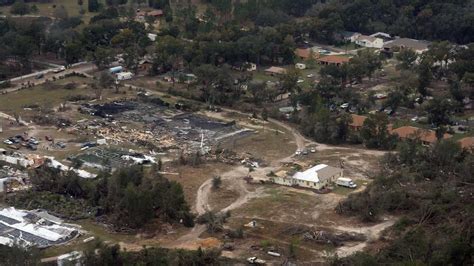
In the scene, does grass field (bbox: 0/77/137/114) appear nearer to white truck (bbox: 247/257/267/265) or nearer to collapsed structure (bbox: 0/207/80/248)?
collapsed structure (bbox: 0/207/80/248)

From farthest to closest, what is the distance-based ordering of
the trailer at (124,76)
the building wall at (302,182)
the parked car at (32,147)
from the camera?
the trailer at (124,76) < the parked car at (32,147) < the building wall at (302,182)

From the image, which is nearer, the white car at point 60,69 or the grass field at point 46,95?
the grass field at point 46,95

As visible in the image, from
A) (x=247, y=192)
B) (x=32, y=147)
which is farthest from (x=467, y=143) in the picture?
(x=32, y=147)

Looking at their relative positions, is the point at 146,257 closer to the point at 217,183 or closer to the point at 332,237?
the point at 332,237

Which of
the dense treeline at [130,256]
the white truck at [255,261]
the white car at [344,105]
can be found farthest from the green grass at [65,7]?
the white truck at [255,261]

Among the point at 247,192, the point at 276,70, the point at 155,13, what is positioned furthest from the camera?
the point at 155,13

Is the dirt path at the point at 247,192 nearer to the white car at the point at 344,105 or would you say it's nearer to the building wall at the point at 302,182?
the building wall at the point at 302,182
